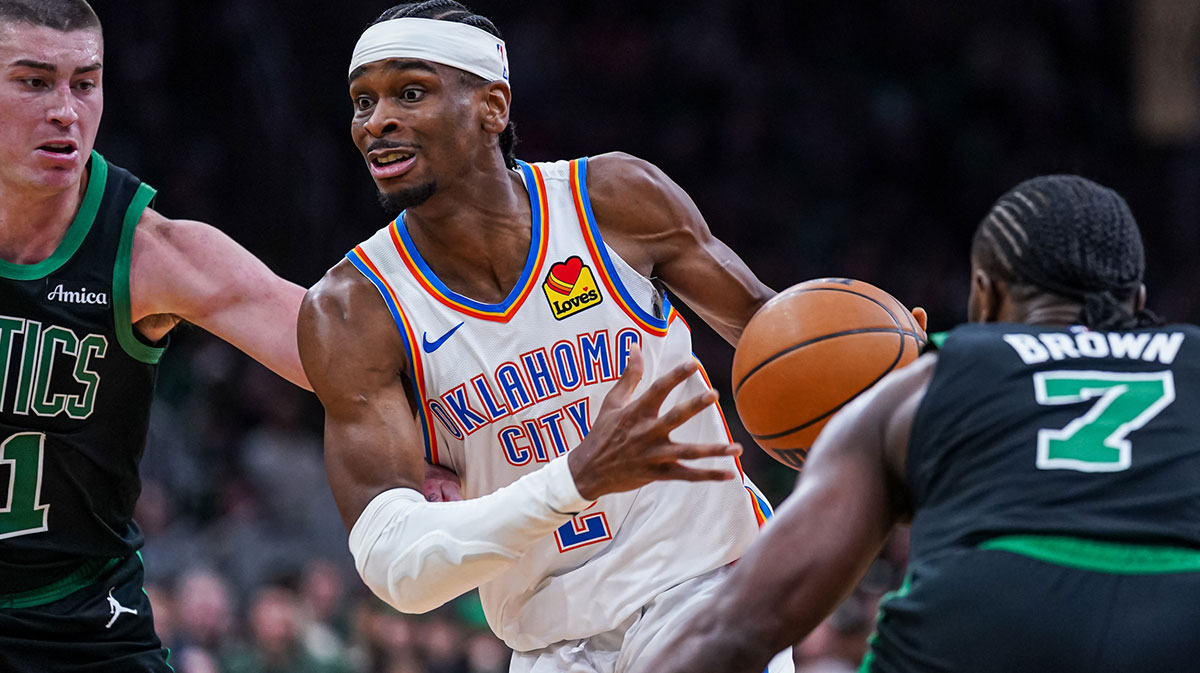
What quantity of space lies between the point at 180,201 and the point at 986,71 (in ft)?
24.1

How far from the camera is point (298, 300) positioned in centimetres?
448

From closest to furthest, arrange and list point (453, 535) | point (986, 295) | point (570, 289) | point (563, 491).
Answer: point (986, 295) → point (563, 491) → point (453, 535) → point (570, 289)

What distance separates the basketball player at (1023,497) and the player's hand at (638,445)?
52cm

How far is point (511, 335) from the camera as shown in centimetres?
410

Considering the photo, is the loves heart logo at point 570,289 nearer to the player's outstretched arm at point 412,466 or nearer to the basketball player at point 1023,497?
the player's outstretched arm at point 412,466

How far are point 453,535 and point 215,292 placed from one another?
131 centimetres

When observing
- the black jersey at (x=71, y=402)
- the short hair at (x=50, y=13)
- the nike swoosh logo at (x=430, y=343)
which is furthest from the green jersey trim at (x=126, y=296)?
the nike swoosh logo at (x=430, y=343)

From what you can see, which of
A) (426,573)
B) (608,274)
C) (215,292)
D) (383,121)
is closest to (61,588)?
(215,292)

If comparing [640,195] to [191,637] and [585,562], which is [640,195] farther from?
[191,637]

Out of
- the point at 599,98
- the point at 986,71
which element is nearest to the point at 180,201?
the point at 599,98

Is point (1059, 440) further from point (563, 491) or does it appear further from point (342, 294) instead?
point (342, 294)

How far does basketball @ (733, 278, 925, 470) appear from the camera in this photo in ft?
12.5

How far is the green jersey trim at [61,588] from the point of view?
4156 millimetres

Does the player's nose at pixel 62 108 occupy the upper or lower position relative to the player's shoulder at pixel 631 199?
upper
